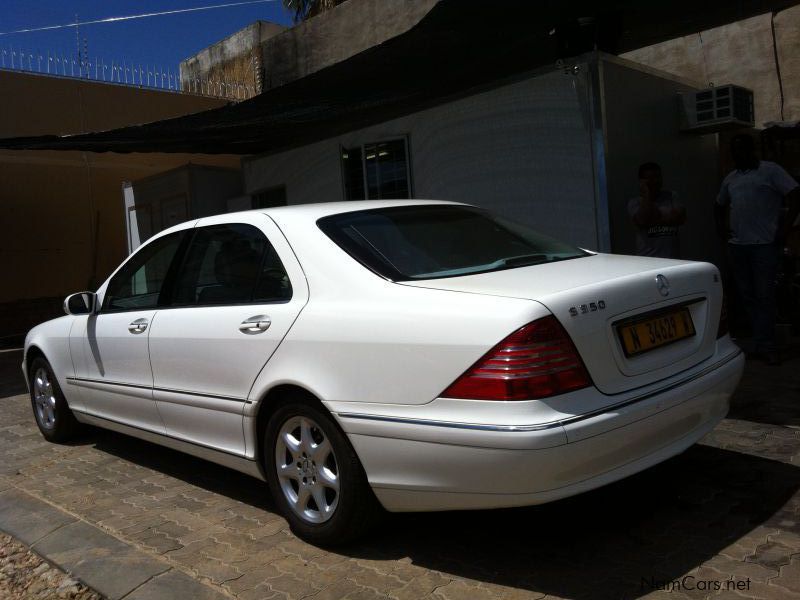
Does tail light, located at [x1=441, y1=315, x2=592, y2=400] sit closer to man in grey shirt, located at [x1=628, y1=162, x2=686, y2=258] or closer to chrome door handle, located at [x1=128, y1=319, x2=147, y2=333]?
chrome door handle, located at [x1=128, y1=319, x2=147, y2=333]

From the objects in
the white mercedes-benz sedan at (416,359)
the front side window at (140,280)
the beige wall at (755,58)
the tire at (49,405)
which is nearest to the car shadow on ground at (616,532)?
the white mercedes-benz sedan at (416,359)

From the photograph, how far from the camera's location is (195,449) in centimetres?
378

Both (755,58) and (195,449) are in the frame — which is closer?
(195,449)

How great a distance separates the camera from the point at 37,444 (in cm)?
538

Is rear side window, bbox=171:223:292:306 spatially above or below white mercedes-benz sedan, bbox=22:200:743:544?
above

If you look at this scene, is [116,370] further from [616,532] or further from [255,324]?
[616,532]

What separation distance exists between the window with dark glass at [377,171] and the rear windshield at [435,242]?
4.23m

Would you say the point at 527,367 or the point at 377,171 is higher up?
the point at 377,171

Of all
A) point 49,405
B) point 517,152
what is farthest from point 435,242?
point 517,152

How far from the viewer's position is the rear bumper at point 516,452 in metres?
2.50

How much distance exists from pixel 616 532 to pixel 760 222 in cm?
379
